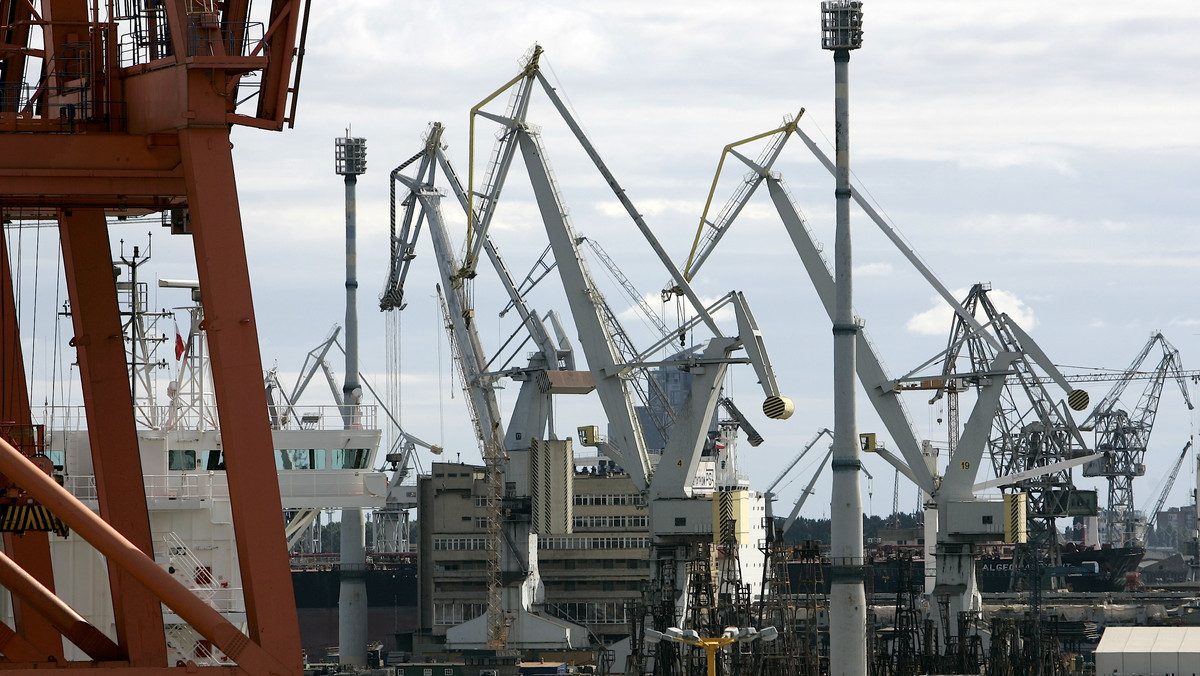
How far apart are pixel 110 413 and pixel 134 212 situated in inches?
85.6

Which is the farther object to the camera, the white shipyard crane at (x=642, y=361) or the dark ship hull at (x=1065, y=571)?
the dark ship hull at (x=1065, y=571)

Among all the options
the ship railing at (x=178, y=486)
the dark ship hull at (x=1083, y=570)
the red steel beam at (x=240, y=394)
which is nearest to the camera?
the red steel beam at (x=240, y=394)

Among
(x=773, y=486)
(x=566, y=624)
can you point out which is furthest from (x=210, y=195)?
(x=773, y=486)

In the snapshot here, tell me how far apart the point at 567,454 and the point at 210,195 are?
61594 millimetres

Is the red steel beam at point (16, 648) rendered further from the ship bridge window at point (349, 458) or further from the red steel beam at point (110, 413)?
the ship bridge window at point (349, 458)

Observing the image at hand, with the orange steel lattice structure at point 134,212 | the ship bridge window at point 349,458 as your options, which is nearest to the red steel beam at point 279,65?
the orange steel lattice structure at point 134,212

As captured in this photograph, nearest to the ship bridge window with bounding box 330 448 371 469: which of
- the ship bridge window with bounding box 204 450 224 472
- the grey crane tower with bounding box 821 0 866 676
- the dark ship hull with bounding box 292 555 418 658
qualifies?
the ship bridge window with bounding box 204 450 224 472

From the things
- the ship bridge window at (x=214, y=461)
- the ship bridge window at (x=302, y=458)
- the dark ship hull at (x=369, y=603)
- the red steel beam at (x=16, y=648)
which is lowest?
the dark ship hull at (x=369, y=603)

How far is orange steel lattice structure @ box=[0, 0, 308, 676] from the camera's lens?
1536 cm

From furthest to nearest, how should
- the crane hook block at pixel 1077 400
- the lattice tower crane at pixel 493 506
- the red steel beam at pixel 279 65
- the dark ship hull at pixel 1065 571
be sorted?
the dark ship hull at pixel 1065 571
the lattice tower crane at pixel 493 506
the crane hook block at pixel 1077 400
the red steel beam at pixel 279 65

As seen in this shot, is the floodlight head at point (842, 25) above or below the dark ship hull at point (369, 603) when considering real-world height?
above

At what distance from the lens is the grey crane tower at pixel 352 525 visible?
309 feet

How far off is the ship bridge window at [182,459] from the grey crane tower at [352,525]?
55.4 meters

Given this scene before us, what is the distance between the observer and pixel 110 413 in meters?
17.8
